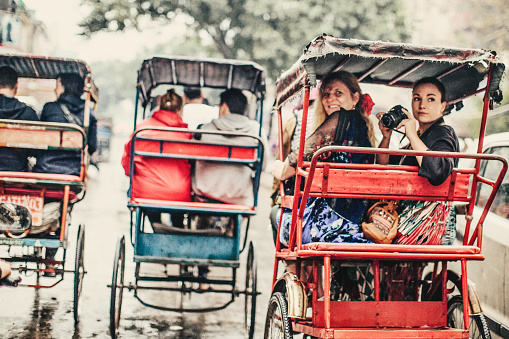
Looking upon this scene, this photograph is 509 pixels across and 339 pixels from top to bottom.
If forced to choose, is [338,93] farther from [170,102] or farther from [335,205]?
[170,102]

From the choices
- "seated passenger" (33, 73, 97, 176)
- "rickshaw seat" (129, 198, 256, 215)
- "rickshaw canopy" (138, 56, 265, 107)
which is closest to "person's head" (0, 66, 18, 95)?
"seated passenger" (33, 73, 97, 176)

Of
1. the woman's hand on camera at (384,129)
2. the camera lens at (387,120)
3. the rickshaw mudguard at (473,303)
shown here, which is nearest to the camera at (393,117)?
the camera lens at (387,120)

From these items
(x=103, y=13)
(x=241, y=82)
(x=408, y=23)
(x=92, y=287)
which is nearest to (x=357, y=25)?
(x=408, y=23)

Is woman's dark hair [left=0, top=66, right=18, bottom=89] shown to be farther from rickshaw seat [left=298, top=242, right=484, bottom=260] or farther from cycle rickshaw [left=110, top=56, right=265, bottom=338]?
rickshaw seat [left=298, top=242, right=484, bottom=260]

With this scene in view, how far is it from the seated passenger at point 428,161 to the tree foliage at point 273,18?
12669 millimetres

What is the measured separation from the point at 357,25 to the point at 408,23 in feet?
6.00

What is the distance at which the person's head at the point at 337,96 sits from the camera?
4.00 m

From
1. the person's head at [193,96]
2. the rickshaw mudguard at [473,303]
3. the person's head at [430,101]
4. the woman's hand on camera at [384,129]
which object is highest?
the person's head at [193,96]

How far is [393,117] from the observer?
11.9 feet

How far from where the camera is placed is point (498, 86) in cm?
376

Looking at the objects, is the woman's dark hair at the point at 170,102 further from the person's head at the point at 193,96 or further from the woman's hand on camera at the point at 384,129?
the woman's hand on camera at the point at 384,129

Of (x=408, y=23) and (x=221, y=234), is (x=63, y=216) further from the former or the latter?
(x=408, y=23)

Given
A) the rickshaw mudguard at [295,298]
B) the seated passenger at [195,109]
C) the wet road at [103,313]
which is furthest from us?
the seated passenger at [195,109]

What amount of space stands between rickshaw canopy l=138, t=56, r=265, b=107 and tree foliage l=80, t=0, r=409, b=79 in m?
10.4
